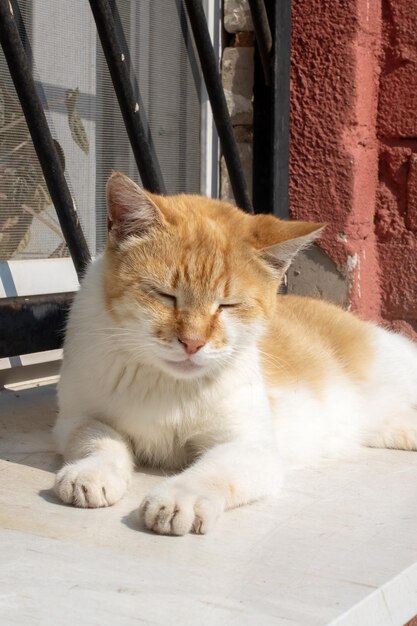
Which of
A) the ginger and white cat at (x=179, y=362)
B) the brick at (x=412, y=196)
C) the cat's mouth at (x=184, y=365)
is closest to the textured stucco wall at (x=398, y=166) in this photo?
the brick at (x=412, y=196)

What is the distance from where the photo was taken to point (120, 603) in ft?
4.47

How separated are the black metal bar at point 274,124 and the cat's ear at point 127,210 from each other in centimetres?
139

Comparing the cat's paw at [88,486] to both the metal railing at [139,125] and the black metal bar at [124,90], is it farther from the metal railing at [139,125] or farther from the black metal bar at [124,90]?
the black metal bar at [124,90]

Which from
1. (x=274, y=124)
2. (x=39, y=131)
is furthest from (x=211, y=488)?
(x=274, y=124)

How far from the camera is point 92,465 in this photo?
73.7 inches

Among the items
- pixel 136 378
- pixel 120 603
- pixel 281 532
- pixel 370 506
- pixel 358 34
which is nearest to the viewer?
pixel 120 603

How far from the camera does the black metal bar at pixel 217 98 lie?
3.02m

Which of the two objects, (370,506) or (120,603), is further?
(370,506)

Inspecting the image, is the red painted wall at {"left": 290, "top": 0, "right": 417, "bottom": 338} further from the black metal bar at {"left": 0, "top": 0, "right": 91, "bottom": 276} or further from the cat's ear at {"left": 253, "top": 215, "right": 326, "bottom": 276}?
the cat's ear at {"left": 253, "top": 215, "right": 326, "bottom": 276}

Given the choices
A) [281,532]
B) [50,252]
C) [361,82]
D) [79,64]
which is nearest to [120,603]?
[281,532]

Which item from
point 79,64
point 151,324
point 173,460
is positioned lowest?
point 173,460

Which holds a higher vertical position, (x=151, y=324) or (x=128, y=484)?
(x=151, y=324)

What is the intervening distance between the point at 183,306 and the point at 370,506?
1.88 feet

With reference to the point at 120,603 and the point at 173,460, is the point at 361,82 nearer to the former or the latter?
the point at 173,460
